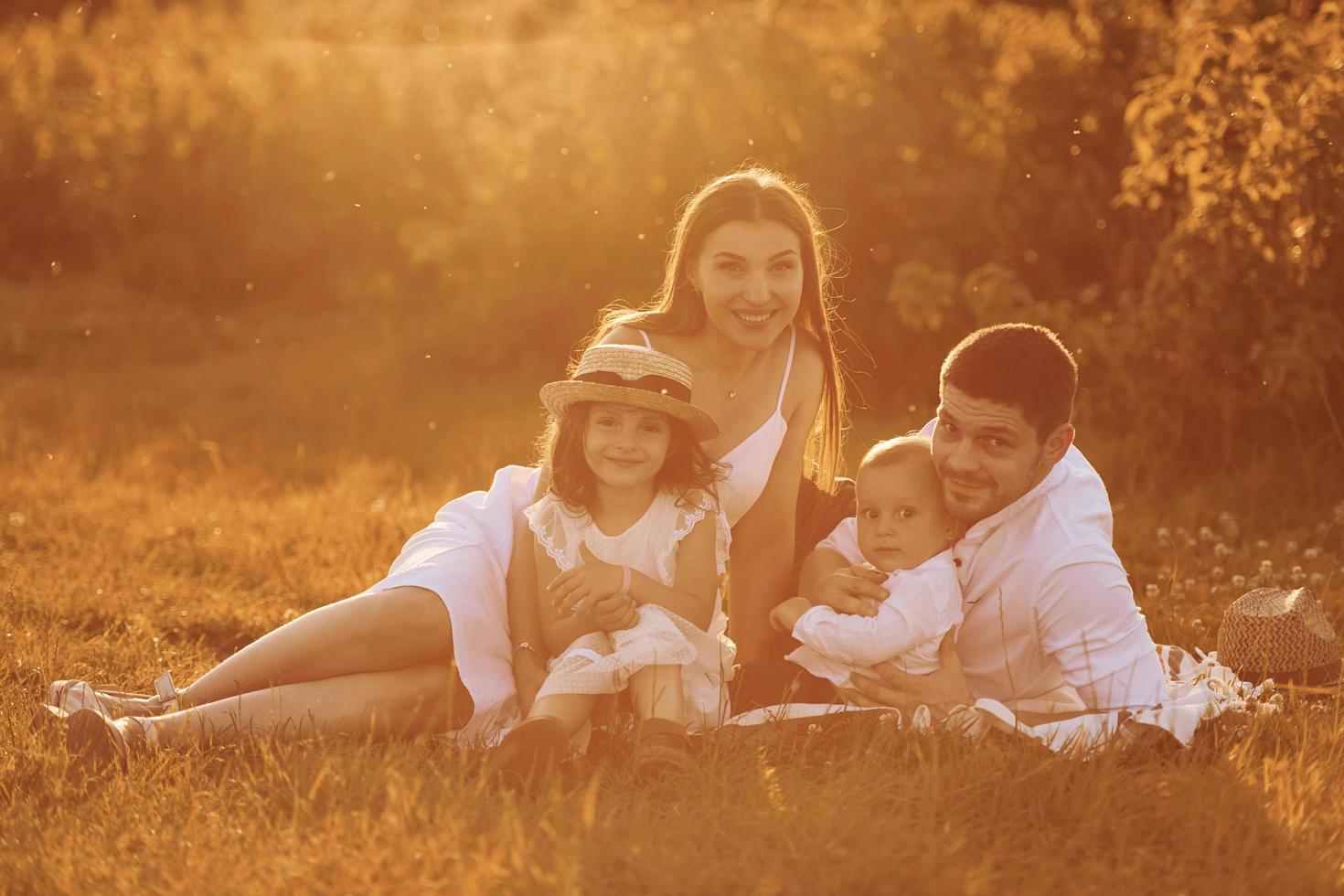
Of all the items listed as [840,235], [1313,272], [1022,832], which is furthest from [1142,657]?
[840,235]

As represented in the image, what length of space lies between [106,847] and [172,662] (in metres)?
1.91

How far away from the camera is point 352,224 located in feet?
46.6

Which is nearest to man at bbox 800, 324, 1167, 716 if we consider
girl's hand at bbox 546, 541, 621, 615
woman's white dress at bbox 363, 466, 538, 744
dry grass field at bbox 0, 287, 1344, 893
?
dry grass field at bbox 0, 287, 1344, 893

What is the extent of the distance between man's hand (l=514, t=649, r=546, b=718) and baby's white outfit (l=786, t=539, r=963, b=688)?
0.85 m

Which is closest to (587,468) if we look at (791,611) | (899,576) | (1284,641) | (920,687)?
(791,611)

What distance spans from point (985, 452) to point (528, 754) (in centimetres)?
167

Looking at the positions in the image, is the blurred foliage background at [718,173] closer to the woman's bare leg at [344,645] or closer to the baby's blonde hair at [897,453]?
the baby's blonde hair at [897,453]

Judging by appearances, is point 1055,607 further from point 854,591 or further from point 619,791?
point 619,791

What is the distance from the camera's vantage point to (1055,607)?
13.8 feet

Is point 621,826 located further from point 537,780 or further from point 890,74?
point 890,74

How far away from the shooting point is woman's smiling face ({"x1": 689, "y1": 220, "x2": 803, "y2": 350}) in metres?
4.82

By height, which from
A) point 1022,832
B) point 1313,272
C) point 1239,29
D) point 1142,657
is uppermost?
point 1239,29

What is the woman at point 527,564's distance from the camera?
13.9ft

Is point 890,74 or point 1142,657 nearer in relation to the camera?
point 1142,657
